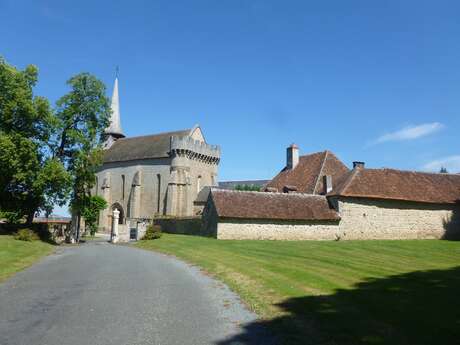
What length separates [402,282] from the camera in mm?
11914

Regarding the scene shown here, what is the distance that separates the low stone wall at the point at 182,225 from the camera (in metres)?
37.3

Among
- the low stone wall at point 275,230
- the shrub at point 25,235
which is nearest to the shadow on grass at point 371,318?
the low stone wall at point 275,230

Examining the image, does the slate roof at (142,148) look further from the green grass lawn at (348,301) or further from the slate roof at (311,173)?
the green grass lawn at (348,301)

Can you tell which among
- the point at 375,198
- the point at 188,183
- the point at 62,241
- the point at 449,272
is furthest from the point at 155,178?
the point at 449,272

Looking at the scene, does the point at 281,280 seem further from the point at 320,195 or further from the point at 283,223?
the point at 320,195

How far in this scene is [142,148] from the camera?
198ft

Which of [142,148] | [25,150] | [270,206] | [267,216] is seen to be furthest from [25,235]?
[142,148]

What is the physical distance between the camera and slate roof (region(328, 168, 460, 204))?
3453 centimetres

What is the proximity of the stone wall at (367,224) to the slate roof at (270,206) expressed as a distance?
51 centimetres

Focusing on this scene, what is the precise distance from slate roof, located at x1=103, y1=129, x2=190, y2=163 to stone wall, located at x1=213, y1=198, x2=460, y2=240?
24673 millimetres

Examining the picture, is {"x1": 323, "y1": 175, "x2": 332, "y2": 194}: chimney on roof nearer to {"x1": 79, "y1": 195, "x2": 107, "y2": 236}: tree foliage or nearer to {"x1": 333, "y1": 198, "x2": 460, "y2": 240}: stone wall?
{"x1": 333, "y1": 198, "x2": 460, "y2": 240}: stone wall

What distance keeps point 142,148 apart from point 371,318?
180 ft

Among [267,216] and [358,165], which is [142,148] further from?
[358,165]

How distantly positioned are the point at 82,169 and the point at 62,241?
6736 millimetres
